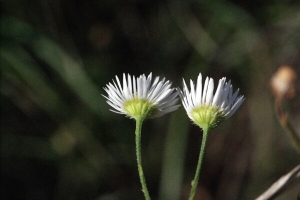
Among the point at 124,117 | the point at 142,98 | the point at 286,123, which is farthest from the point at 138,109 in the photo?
the point at 124,117

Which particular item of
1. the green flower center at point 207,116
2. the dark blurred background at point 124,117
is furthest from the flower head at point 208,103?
the dark blurred background at point 124,117

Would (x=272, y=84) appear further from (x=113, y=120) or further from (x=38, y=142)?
(x=38, y=142)

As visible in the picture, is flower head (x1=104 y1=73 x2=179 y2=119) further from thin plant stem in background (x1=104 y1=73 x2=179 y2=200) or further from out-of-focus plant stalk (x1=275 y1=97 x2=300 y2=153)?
out-of-focus plant stalk (x1=275 y1=97 x2=300 y2=153)

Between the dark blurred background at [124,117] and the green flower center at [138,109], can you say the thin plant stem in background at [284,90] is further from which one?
the dark blurred background at [124,117]

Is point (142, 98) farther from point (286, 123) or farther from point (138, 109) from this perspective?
point (286, 123)

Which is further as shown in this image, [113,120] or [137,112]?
[113,120]

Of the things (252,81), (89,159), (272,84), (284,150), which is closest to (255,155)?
(284,150)
